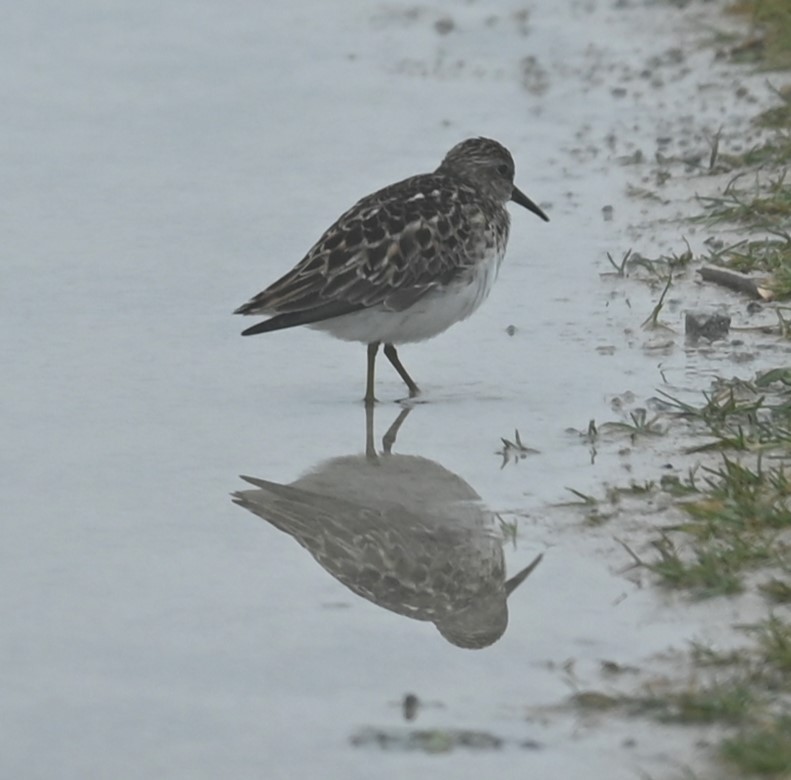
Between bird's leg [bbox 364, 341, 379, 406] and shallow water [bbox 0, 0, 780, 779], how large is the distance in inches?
4.6

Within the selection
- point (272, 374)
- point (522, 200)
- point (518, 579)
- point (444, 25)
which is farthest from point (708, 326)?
point (444, 25)

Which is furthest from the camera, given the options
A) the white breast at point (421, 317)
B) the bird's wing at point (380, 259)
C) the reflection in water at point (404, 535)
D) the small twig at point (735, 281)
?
the small twig at point (735, 281)

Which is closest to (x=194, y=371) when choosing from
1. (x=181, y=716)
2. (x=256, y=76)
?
(x=181, y=716)

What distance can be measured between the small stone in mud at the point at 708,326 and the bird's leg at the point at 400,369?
1.19 metres

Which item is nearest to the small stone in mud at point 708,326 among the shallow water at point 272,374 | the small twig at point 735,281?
the shallow water at point 272,374

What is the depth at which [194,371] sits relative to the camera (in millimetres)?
7875

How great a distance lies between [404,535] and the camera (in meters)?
6.21

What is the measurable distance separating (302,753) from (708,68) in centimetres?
920

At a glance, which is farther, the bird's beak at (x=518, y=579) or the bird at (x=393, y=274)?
the bird at (x=393, y=274)

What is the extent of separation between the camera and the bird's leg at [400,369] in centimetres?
786

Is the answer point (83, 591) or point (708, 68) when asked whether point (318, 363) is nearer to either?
point (83, 591)

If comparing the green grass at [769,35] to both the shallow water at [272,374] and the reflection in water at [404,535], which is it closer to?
the shallow water at [272,374]

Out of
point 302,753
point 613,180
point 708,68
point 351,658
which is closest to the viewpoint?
point 302,753

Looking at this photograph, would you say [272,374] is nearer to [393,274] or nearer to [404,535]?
[393,274]
